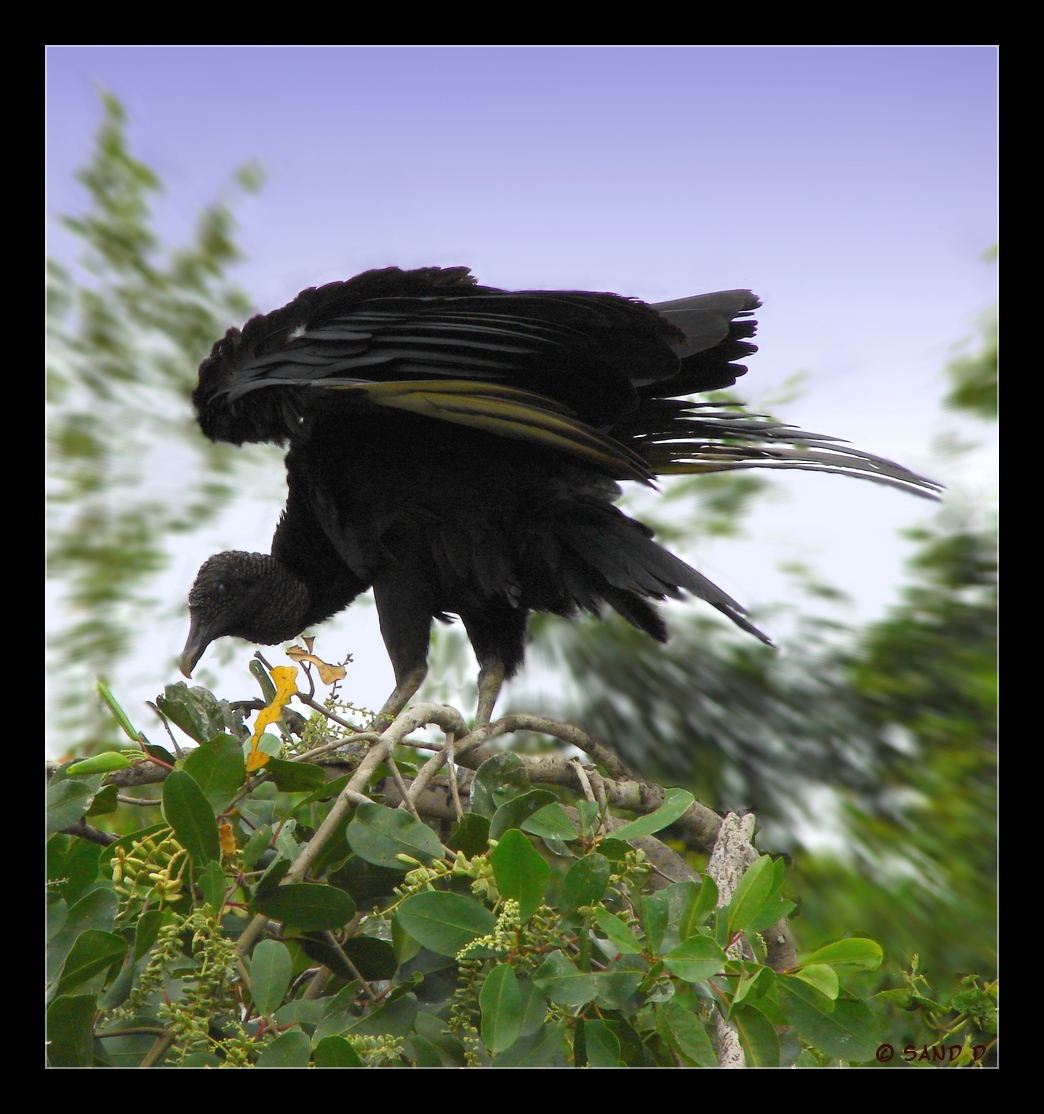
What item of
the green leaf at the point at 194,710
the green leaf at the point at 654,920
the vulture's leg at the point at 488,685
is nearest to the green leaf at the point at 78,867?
the green leaf at the point at 194,710

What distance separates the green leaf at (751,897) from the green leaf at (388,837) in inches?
9.0

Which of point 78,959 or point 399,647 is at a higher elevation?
point 399,647

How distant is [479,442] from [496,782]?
58 cm

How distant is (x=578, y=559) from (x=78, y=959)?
2.74 ft

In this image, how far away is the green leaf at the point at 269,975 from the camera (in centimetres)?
74

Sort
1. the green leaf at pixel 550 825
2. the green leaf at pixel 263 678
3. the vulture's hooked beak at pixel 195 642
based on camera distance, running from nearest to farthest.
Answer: the green leaf at pixel 550 825 < the green leaf at pixel 263 678 < the vulture's hooked beak at pixel 195 642

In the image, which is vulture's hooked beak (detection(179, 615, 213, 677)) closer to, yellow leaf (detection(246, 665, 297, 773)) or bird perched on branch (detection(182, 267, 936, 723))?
bird perched on branch (detection(182, 267, 936, 723))

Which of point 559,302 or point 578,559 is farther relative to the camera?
point 578,559

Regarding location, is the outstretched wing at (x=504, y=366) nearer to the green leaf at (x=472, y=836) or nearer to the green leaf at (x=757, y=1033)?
the green leaf at (x=472, y=836)

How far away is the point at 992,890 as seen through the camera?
116 cm

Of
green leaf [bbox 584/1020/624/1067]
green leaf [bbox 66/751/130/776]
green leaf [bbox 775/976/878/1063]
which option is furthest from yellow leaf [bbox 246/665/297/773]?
green leaf [bbox 775/976/878/1063]
